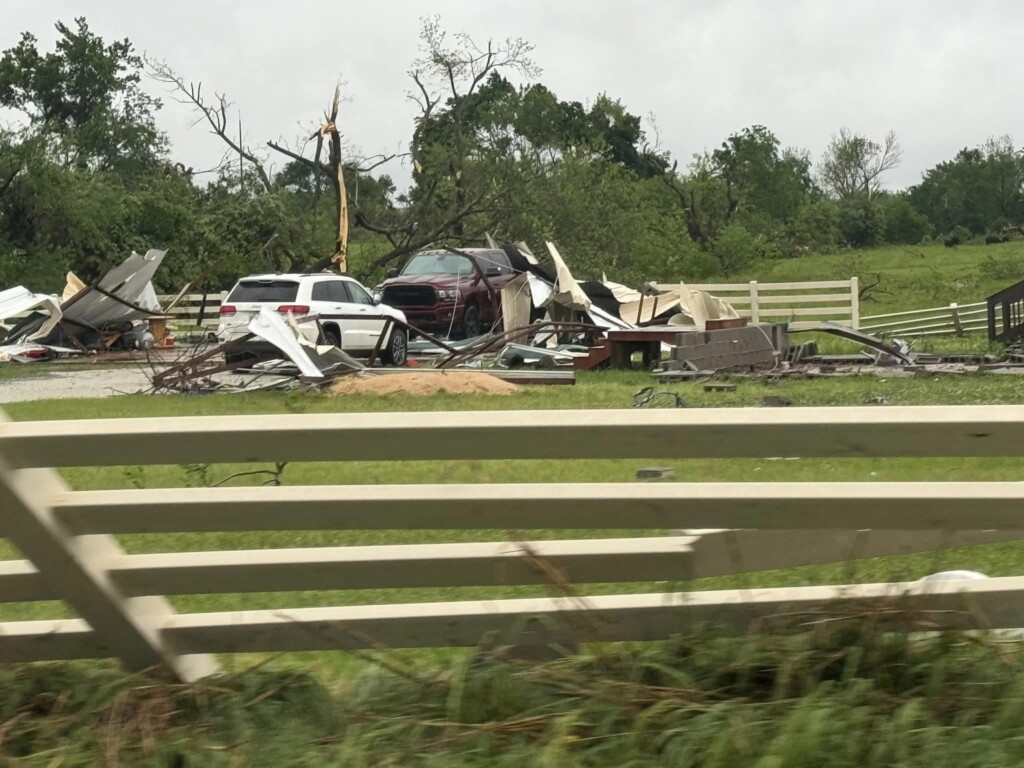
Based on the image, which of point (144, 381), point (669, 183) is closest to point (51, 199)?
point (144, 381)

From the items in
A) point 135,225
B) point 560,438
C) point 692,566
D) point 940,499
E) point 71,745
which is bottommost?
point 71,745

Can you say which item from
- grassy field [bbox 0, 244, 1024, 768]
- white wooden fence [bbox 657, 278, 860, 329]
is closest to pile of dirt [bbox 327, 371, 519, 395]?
grassy field [bbox 0, 244, 1024, 768]

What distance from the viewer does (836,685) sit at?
3.33m

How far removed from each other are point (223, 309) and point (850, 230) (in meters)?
55.2

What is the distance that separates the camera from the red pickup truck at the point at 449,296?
25.1 m

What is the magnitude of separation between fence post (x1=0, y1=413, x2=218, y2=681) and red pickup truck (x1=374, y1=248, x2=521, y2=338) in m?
21.0

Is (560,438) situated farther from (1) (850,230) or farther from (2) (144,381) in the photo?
(1) (850,230)

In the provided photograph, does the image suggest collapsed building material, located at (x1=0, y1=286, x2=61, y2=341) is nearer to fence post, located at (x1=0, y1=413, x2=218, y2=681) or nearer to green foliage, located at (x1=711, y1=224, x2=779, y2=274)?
fence post, located at (x1=0, y1=413, x2=218, y2=681)

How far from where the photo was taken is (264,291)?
72.2ft

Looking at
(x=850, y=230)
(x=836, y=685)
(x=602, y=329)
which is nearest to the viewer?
(x=836, y=685)

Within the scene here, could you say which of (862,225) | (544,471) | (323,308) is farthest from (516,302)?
(862,225)

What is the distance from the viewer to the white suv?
21516mm

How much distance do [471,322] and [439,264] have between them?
5.93ft

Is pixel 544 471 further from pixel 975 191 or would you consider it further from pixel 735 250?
pixel 975 191
